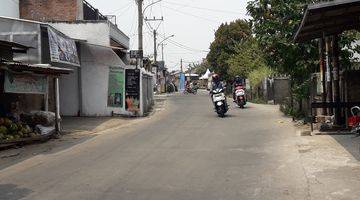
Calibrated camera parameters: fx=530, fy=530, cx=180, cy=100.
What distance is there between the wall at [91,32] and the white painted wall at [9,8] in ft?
23.9

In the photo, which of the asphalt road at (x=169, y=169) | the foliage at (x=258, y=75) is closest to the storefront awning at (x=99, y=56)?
the asphalt road at (x=169, y=169)

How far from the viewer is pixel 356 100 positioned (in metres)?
14.5

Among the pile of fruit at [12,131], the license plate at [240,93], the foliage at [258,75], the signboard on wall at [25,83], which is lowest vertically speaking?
the pile of fruit at [12,131]

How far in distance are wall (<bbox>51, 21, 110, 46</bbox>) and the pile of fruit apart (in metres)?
8.63

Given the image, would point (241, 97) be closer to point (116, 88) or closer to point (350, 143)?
Answer: point (116, 88)

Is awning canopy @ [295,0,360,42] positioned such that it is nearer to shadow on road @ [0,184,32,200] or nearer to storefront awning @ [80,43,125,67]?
shadow on road @ [0,184,32,200]

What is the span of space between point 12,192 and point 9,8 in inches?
915

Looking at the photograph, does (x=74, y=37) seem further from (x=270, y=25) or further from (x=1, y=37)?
(x=270, y=25)

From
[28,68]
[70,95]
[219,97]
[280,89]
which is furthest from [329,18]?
[280,89]

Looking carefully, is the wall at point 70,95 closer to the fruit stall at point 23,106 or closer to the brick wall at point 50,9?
the fruit stall at point 23,106

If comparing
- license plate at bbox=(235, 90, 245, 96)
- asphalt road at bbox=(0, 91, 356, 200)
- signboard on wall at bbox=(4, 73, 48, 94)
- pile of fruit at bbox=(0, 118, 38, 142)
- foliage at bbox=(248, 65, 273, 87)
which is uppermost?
foliage at bbox=(248, 65, 273, 87)

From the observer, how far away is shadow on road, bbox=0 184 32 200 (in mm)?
7700

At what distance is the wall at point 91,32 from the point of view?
2261 cm

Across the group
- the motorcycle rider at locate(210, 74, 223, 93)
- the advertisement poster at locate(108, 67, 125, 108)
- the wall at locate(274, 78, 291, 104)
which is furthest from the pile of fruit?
the wall at locate(274, 78, 291, 104)
